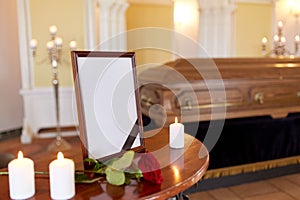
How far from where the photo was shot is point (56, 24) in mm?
4000

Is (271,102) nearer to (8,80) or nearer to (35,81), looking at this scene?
(35,81)

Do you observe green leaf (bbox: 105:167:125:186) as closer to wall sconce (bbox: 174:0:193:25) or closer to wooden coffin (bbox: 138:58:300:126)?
wooden coffin (bbox: 138:58:300:126)

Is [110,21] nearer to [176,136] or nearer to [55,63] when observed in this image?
[55,63]

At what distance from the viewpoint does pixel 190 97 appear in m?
2.08

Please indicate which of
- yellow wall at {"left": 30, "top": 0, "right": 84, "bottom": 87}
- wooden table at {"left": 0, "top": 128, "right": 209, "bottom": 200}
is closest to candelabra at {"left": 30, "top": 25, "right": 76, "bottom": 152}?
yellow wall at {"left": 30, "top": 0, "right": 84, "bottom": 87}

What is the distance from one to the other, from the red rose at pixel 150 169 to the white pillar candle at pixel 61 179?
19 cm

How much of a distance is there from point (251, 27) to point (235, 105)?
3.41 meters

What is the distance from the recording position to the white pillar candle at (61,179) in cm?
70

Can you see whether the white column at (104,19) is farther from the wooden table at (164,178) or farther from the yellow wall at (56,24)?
the wooden table at (164,178)

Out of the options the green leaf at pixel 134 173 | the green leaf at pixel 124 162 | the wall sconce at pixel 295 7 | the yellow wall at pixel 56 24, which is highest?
the wall sconce at pixel 295 7

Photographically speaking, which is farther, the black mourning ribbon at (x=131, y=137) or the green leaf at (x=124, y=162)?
the black mourning ribbon at (x=131, y=137)

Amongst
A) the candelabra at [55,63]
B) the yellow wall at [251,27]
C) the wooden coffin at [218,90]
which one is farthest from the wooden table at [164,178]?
the yellow wall at [251,27]

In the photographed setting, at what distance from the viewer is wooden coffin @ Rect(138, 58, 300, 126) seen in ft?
6.76

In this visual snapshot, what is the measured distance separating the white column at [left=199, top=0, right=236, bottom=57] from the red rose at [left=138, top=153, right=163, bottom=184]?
4316 millimetres
